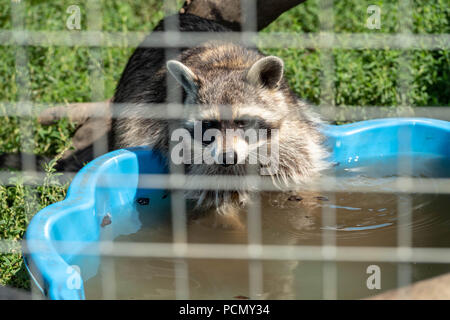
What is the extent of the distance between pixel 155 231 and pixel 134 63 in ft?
4.68

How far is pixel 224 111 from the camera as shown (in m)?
3.12

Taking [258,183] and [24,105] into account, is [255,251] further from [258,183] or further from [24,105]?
[24,105]

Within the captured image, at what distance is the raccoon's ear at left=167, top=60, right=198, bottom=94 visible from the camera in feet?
10.5

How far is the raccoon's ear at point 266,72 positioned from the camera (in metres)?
3.17

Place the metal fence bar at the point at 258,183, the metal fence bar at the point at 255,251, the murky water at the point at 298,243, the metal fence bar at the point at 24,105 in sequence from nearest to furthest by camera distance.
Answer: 1. the murky water at the point at 298,243
2. the metal fence bar at the point at 255,251
3. the metal fence bar at the point at 258,183
4. the metal fence bar at the point at 24,105

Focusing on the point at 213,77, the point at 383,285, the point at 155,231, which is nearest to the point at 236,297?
the point at 383,285

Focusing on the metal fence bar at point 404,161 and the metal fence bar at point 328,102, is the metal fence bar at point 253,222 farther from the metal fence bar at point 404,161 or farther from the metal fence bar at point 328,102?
the metal fence bar at point 404,161

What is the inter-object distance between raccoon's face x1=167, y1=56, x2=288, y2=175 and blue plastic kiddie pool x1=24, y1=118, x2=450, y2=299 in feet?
1.26

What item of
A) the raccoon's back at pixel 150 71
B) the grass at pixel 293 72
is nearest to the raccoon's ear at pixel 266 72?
the raccoon's back at pixel 150 71

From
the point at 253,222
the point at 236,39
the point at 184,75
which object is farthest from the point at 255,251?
the point at 236,39

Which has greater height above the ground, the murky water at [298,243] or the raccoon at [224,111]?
the raccoon at [224,111]

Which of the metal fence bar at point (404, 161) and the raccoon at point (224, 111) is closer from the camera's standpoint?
the metal fence bar at point (404, 161)

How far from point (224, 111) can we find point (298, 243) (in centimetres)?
74

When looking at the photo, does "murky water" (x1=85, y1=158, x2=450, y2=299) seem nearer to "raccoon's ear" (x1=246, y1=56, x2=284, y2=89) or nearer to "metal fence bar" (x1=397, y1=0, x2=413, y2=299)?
"metal fence bar" (x1=397, y1=0, x2=413, y2=299)
